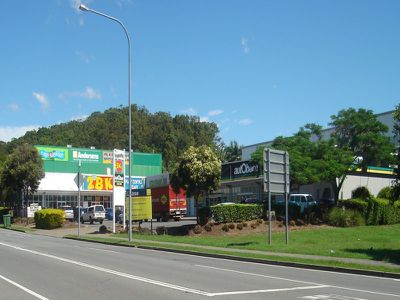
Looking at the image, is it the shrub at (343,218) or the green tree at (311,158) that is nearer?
the green tree at (311,158)

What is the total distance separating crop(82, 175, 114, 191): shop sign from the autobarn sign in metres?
25.5

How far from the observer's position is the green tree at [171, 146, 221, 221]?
3549 centimetres

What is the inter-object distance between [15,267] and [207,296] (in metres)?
7.97

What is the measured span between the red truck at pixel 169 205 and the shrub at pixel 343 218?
18840 mm

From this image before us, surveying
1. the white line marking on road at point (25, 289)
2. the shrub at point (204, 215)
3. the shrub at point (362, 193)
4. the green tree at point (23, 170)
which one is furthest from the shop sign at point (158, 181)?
the white line marking on road at point (25, 289)

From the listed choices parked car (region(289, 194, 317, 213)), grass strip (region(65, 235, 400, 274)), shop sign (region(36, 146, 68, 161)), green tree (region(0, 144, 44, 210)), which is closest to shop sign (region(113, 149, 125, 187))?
grass strip (region(65, 235, 400, 274))

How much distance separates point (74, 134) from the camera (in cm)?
13112

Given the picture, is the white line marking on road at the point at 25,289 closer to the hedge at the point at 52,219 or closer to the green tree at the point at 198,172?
the green tree at the point at 198,172

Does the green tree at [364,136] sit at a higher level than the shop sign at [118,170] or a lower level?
higher

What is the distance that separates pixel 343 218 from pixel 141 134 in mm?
94322

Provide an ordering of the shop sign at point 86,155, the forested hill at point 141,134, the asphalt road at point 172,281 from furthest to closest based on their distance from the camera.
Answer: the forested hill at point 141,134 < the shop sign at point 86,155 < the asphalt road at point 172,281

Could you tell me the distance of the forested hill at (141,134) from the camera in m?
120

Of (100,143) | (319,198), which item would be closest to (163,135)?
(100,143)

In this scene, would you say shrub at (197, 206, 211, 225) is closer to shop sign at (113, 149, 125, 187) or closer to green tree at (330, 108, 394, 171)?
shop sign at (113, 149, 125, 187)
